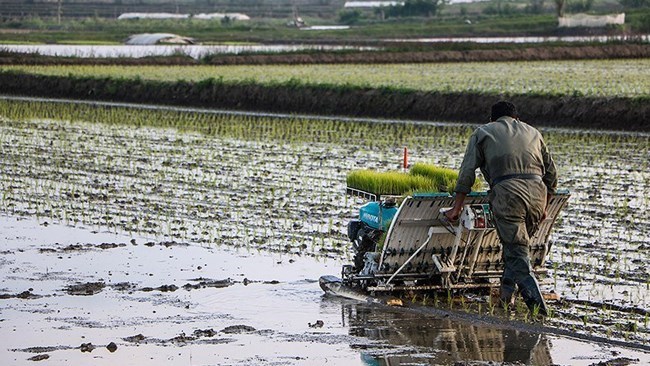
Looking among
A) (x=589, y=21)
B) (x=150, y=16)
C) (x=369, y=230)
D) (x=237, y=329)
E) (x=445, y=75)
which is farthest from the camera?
(x=150, y=16)

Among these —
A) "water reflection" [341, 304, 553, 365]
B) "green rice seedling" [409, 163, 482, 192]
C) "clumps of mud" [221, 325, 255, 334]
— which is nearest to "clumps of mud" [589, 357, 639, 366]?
"water reflection" [341, 304, 553, 365]

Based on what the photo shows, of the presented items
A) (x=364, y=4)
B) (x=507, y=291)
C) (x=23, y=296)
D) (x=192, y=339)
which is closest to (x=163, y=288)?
(x=23, y=296)

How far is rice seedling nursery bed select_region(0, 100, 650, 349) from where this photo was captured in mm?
9508

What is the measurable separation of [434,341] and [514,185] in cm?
116

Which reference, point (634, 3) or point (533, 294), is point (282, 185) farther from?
point (634, 3)

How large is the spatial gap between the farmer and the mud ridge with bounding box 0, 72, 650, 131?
13082mm

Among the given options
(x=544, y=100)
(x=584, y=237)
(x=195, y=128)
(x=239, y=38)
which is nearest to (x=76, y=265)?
(x=584, y=237)

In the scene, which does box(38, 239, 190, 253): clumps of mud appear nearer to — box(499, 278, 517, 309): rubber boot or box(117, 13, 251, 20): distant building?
box(499, 278, 517, 309): rubber boot

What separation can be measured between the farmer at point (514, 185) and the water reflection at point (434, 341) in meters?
0.45

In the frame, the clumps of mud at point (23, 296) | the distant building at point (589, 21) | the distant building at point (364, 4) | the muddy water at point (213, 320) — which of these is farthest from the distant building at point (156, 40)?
the clumps of mud at point (23, 296)

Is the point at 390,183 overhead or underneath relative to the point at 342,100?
overhead

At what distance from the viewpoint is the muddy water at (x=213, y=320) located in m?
7.11

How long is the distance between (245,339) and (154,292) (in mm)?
1582

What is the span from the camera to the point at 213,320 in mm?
8023
